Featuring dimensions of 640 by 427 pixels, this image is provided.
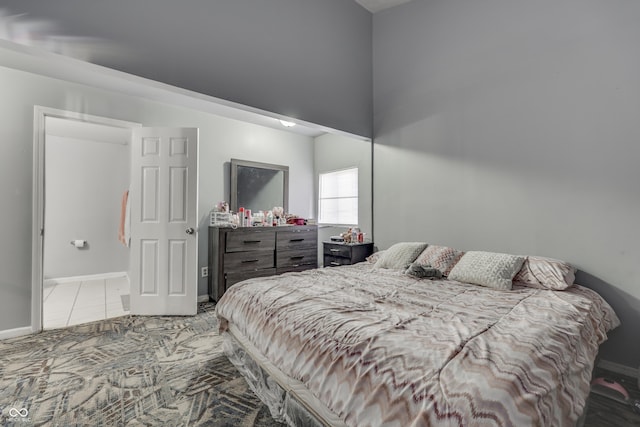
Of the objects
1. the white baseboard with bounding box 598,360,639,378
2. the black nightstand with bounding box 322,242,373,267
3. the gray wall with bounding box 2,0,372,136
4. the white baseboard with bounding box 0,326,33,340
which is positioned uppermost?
the gray wall with bounding box 2,0,372,136

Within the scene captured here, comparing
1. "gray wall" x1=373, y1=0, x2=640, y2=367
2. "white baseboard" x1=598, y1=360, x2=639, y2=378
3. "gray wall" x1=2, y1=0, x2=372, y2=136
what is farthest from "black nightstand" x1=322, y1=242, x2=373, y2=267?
"white baseboard" x1=598, y1=360, x2=639, y2=378

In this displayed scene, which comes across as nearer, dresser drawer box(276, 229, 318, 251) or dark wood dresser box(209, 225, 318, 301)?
dark wood dresser box(209, 225, 318, 301)

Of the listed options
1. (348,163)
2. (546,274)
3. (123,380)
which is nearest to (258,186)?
(348,163)

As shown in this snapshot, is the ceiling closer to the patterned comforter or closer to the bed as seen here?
the bed

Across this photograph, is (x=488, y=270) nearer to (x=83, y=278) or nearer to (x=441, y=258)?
(x=441, y=258)

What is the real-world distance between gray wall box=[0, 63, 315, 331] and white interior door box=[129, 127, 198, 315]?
556 millimetres

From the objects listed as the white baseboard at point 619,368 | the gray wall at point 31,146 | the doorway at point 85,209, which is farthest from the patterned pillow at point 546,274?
the doorway at point 85,209

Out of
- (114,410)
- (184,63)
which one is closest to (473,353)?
(114,410)

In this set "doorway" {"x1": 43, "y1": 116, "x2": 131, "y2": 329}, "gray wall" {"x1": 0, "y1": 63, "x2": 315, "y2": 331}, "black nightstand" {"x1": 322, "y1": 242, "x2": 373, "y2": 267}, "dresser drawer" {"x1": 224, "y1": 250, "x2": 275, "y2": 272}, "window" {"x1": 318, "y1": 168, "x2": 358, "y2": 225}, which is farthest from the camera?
"doorway" {"x1": 43, "y1": 116, "x2": 131, "y2": 329}

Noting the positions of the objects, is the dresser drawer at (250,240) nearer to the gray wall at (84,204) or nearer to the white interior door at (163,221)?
the white interior door at (163,221)

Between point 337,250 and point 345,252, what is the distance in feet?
0.41

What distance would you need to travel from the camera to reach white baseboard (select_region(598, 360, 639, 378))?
2221 mm

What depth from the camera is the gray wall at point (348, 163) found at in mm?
4117

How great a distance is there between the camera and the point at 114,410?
177cm
